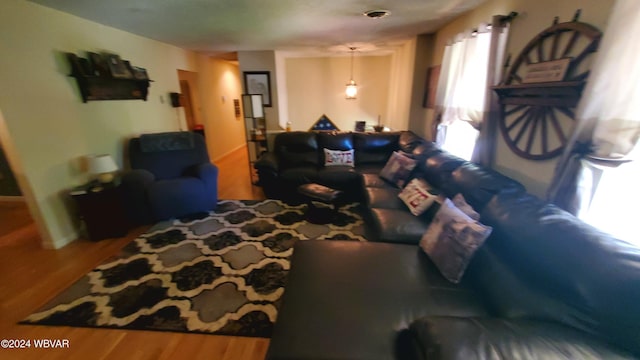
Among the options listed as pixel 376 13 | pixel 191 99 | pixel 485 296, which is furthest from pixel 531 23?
pixel 191 99

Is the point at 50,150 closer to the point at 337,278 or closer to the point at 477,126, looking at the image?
the point at 337,278

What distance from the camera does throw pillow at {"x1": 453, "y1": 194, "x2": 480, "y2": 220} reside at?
172 centimetres

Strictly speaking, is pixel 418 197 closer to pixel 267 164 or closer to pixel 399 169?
pixel 399 169

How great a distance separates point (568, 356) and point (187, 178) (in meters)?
3.50

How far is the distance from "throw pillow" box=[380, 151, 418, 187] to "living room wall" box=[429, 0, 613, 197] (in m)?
0.98

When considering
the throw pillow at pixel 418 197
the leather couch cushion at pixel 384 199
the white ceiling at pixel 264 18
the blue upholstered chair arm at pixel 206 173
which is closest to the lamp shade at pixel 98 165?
the blue upholstered chair arm at pixel 206 173

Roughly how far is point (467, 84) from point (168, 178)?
12.2 feet

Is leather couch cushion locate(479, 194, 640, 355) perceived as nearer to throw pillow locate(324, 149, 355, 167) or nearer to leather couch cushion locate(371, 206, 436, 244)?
leather couch cushion locate(371, 206, 436, 244)

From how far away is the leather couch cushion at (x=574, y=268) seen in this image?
884 mm

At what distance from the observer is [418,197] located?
94.3 inches

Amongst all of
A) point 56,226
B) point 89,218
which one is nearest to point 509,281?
point 89,218

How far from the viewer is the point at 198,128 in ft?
18.5

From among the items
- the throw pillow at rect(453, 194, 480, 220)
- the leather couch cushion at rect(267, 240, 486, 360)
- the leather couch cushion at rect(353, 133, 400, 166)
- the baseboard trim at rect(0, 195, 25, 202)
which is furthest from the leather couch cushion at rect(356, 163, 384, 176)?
the baseboard trim at rect(0, 195, 25, 202)

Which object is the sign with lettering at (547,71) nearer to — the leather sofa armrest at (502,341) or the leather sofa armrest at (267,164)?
the leather sofa armrest at (502,341)
